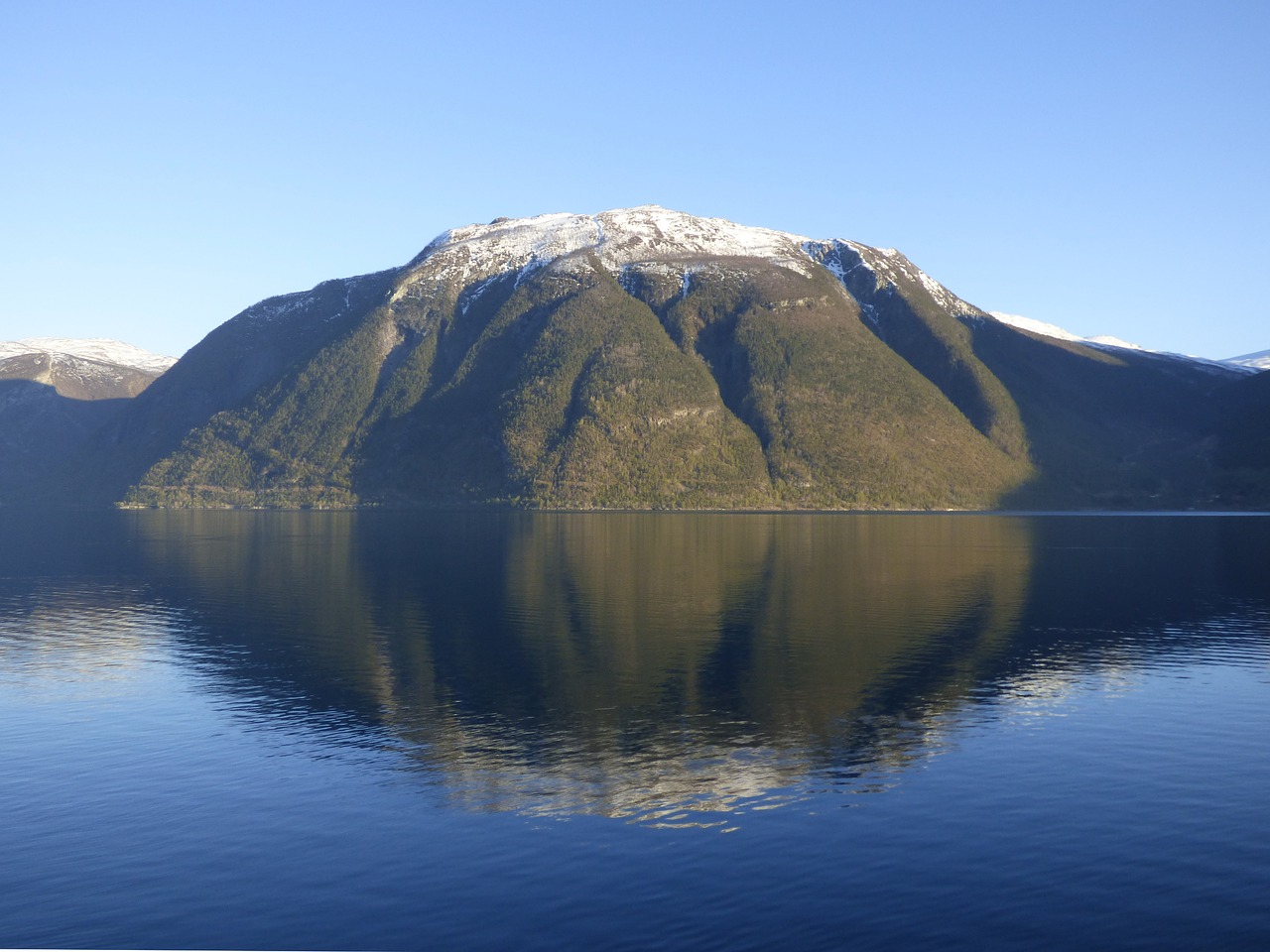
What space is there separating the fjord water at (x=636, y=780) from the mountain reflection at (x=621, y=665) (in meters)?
0.46

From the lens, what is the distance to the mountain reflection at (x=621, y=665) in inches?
2421

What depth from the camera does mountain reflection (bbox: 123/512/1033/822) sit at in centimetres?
6150

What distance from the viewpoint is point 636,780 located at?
5881 centimetres

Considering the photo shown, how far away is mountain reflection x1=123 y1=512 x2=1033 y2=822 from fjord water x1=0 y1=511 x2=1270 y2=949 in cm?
46

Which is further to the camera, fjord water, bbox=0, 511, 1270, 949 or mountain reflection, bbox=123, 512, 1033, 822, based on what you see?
mountain reflection, bbox=123, 512, 1033, 822

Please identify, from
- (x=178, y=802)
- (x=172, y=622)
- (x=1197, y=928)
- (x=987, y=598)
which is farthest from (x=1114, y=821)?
(x=172, y=622)

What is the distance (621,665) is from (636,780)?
33089mm

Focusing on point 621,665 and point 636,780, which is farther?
point 621,665

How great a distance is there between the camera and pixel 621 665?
301ft

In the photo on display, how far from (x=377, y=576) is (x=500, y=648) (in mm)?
69542

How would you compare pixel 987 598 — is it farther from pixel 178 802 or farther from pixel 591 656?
pixel 178 802

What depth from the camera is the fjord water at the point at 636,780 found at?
4209cm

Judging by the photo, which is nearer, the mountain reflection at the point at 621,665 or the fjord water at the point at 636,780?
the fjord water at the point at 636,780

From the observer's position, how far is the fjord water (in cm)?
4209
